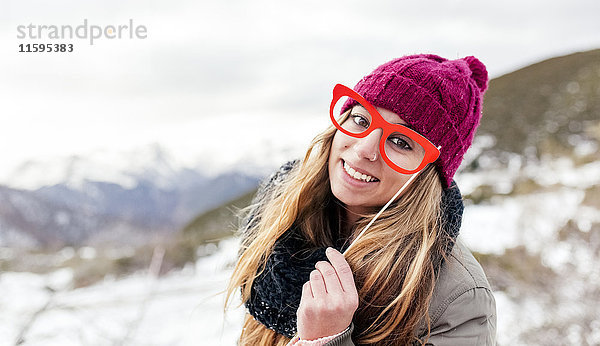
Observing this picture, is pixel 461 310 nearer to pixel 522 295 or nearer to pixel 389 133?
pixel 389 133

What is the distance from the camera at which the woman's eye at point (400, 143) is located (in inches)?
69.4

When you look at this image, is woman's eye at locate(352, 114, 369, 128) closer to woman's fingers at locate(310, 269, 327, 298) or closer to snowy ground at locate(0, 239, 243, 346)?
woman's fingers at locate(310, 269, 327, 298)

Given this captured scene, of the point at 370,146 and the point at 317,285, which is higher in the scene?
the point at 370,146

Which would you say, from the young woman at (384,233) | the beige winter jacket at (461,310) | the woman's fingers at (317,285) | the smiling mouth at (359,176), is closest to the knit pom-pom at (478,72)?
the young woman at (384,233)

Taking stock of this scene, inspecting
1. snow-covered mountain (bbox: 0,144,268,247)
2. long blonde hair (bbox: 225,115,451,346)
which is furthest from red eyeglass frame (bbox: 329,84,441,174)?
snow-covered mountain (bbox: 0,144,268,247)

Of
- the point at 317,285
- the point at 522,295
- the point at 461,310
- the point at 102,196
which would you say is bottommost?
the point at 102,196

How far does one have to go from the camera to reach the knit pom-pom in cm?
207

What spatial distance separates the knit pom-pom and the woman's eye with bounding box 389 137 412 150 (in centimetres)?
56

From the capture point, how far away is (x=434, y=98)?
179 centimetres

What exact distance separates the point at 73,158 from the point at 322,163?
3.58 feet

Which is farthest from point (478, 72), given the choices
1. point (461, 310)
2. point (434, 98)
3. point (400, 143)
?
point (461, 310)

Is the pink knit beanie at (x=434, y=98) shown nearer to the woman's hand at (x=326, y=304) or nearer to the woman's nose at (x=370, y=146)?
the woman's nose at (x=370, y=146)

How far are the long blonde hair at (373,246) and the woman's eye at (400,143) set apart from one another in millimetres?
146

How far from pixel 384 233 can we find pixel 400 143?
0.33 metres
